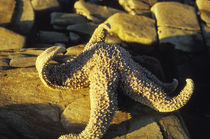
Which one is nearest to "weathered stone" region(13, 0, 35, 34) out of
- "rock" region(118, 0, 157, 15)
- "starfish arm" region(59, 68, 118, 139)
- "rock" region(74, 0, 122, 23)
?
"rock" region(74, 0, 122, 23)

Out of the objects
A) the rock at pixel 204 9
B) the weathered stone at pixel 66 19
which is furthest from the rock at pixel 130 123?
the rock at pixel 204 9

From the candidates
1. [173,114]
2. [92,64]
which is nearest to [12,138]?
[92,64]

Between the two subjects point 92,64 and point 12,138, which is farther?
point 92,64

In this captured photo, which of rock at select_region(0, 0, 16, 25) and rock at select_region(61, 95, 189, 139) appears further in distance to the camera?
rock at select_region(0, 0, 16, 25)

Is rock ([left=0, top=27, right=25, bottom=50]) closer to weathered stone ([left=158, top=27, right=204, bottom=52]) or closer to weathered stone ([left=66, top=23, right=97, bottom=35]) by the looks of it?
weathered stone ([left=66, top=23, right=97, bottom=35])

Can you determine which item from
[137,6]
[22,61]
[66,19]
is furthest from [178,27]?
[22,61]

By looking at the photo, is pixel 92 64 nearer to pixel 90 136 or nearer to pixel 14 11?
pixel 90 136
